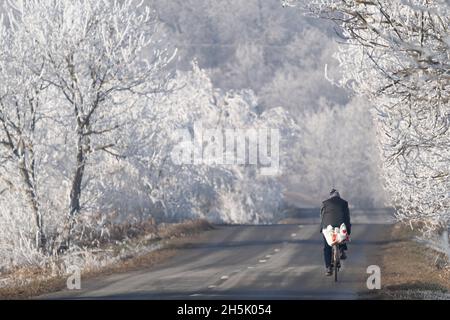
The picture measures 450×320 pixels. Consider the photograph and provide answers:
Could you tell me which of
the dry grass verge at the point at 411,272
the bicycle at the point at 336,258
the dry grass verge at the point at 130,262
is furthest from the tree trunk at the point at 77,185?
the bicycle at the point at 336,258

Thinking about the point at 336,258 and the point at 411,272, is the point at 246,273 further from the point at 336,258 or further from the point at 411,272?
the point at 411,272

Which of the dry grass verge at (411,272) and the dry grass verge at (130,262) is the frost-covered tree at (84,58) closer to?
the dry grass verge at (130,262)

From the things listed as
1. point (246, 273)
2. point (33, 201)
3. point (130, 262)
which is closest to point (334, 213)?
point (246, 273)

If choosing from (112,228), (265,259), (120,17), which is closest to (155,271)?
(265,259)

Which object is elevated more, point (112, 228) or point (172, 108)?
point (172, 108)

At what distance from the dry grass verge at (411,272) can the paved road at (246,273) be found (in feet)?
1.75

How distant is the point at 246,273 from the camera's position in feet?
82.1

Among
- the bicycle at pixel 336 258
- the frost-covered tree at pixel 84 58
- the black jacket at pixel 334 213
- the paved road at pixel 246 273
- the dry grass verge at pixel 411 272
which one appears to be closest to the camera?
the dry grass verge at pixel 411 272

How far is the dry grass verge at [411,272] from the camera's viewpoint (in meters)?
20.2

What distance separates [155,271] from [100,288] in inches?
174

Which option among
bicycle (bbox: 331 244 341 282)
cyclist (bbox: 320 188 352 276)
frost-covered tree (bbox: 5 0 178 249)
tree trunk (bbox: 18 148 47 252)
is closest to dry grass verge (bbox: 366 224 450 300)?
bicycle (bbox: 331 244 341 282)

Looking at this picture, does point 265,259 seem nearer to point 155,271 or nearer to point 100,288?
point 155,271

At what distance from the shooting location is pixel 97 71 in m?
32.2

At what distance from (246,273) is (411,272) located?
3.82 meters
